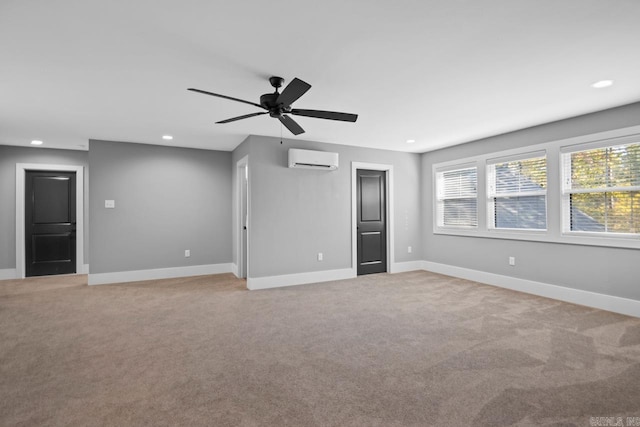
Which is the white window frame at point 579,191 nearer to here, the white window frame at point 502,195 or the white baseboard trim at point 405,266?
the white window frame at point 502,195

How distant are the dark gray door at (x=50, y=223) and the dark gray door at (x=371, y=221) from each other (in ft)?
Result: 18.8

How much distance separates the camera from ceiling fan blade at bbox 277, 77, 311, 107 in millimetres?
2240

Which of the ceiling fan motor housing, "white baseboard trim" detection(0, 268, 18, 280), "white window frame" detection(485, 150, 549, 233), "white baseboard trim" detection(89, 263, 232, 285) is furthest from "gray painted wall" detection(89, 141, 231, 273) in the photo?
"white window frame" detection(485, 150, 549, 233)

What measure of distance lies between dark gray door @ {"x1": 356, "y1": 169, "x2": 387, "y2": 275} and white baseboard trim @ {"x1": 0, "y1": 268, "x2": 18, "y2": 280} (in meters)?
6.44

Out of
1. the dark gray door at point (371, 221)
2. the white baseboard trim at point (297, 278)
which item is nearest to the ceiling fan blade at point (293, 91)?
the white baseboard trim at point (297, 278)

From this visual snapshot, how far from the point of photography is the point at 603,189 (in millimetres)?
3764

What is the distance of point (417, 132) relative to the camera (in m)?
4.82

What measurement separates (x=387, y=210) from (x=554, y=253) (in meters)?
2.75

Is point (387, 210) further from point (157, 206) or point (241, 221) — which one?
point (157, 206)

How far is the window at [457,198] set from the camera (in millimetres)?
5488

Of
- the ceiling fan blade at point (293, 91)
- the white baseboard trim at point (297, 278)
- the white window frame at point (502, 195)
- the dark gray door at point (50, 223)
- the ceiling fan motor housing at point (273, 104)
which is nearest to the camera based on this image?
the ceiling fan blade at point (293, 91)

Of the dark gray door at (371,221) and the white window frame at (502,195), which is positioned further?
the dark gray door at (371,221)

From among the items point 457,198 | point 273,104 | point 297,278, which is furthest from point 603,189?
point 297,278

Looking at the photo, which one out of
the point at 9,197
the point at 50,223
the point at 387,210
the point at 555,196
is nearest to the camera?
the point at 555,196
